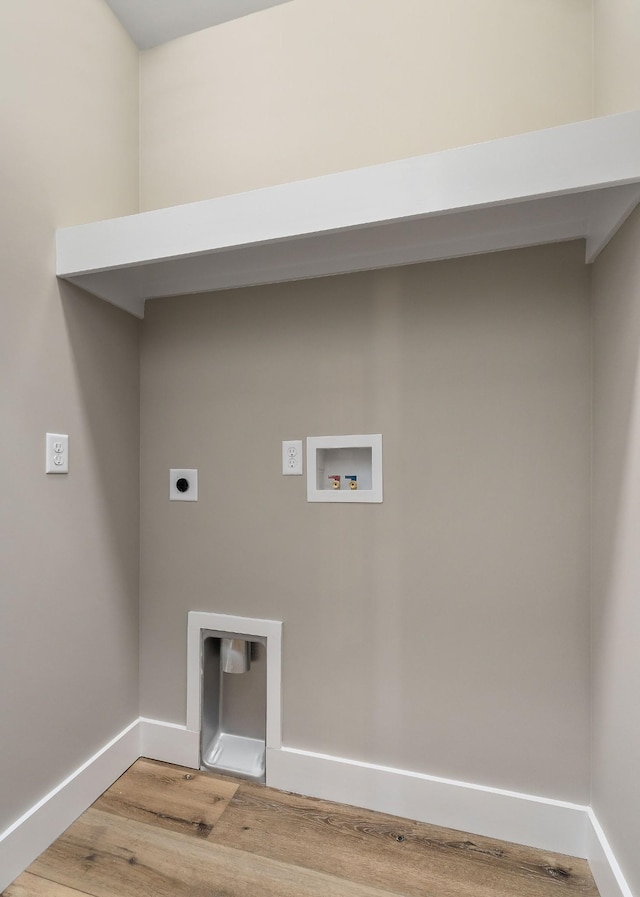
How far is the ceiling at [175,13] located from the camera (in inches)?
64.3

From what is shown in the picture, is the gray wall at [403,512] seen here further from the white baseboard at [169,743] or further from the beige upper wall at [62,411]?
the beige upper wall at [62,411]

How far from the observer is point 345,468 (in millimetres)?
1596

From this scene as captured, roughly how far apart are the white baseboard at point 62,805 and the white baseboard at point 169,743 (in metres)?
0.04

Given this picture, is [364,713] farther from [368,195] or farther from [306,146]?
[306,146]

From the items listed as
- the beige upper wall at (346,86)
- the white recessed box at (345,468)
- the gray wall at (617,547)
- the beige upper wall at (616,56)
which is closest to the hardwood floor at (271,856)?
the gray wall at (617,547)

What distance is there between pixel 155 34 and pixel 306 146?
0.79m

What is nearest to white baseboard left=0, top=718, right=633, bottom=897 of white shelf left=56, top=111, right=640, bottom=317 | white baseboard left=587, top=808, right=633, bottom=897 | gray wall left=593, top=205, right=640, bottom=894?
white baseboard left=587, top=808, right=633, bottom=897

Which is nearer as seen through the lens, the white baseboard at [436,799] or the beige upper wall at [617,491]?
the beige upper wall at [617,491]

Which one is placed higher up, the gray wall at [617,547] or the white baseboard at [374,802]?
the gray wall at [617,547]

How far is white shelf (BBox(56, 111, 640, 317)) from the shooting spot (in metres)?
0.99

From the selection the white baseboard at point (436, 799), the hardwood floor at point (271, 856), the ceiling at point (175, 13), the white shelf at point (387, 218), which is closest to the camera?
the white shelf at point (387, 218)

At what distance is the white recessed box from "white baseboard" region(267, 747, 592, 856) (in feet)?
2.89

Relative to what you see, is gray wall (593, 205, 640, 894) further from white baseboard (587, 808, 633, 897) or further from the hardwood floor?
the hardwood floor

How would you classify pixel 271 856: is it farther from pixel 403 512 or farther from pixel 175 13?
pixel 175 13
